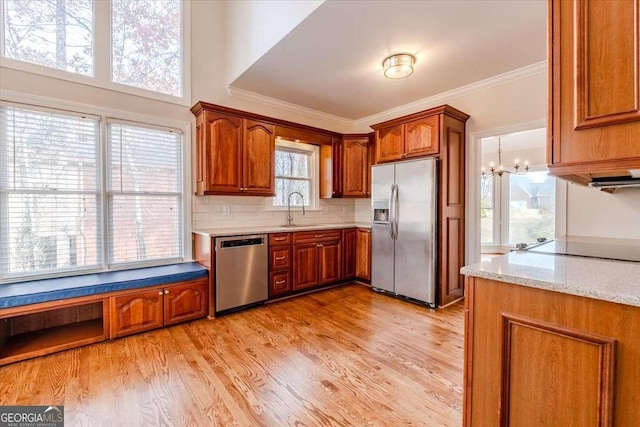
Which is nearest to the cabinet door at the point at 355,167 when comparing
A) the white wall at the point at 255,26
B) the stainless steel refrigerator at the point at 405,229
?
the stainless steel refrigerator at the point at 405,229

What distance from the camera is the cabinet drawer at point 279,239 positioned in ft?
11.8

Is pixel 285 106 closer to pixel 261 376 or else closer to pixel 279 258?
pixel 279 258

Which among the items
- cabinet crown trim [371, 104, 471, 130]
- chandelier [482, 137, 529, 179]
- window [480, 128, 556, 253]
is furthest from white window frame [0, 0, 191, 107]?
chandelier [482, 137, 529, 179]

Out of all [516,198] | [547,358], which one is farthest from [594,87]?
[516,198]

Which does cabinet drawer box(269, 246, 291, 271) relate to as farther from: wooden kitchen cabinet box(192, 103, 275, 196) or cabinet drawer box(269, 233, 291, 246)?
wooden kitchen cabinet box(192, 103, 275, 196)

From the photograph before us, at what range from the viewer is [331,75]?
3.43 metres

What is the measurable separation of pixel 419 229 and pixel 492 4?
2.20m

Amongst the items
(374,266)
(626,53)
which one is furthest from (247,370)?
(626,53)

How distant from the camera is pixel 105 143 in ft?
9.87

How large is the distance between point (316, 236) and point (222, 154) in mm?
1630

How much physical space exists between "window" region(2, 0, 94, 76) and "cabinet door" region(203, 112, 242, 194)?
1.27 m

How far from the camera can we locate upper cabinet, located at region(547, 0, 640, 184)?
942 millimetres

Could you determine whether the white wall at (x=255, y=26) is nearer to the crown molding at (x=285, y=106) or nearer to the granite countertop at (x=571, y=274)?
the crown molding at (x=285, y=106)

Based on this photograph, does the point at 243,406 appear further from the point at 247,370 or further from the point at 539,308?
the point at 539,308
